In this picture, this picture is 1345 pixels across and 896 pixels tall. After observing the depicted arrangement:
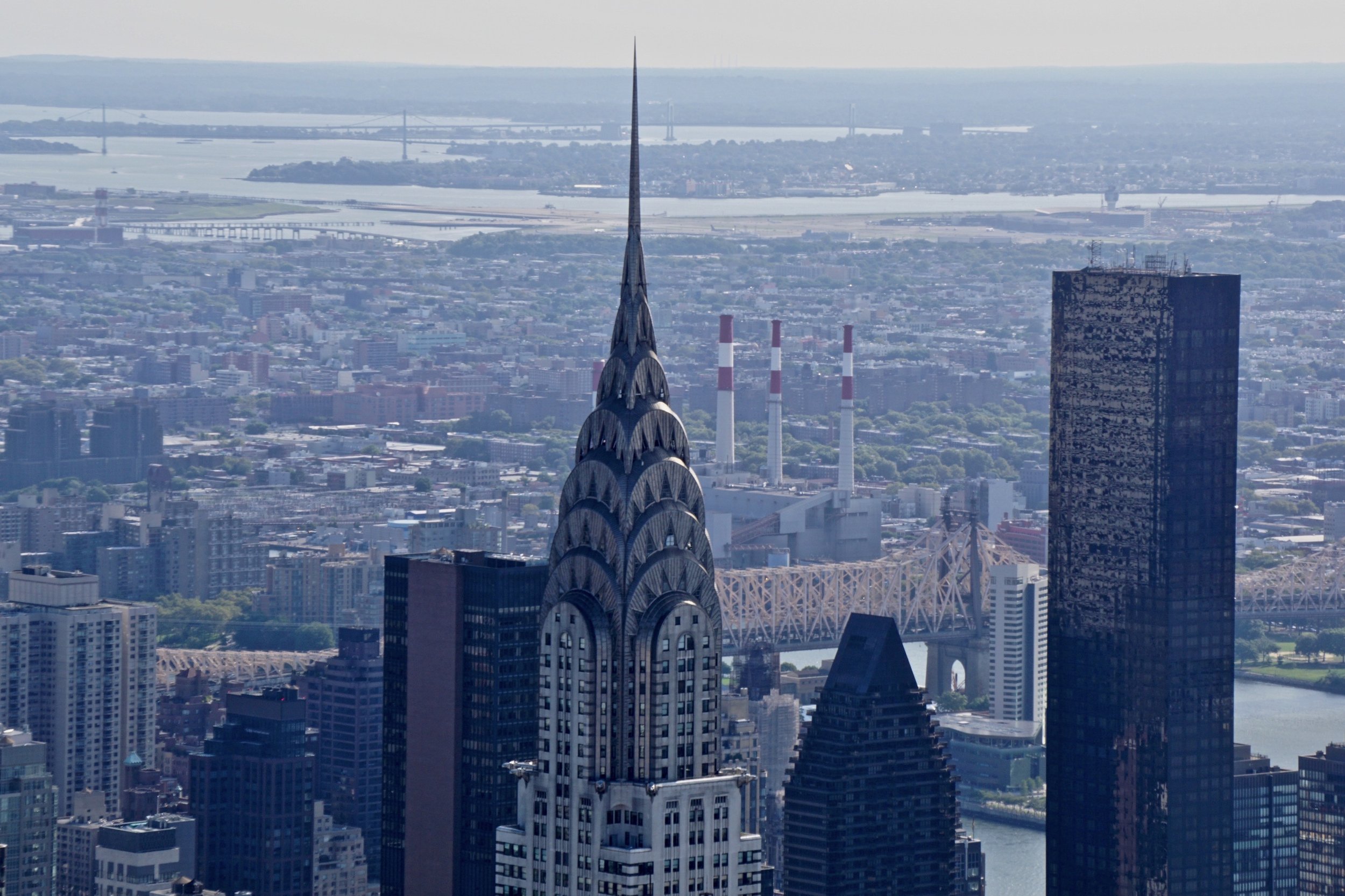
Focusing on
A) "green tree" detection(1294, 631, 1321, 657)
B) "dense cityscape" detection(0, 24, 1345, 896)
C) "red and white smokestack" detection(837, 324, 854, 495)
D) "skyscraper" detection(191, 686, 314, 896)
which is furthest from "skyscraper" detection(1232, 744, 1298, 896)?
"red and white smokestack" detection(837, 324, 854, 495)

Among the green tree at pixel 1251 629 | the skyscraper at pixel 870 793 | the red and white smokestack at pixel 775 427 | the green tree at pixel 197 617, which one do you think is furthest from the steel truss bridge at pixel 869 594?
the skyscraper at pixel 870 793


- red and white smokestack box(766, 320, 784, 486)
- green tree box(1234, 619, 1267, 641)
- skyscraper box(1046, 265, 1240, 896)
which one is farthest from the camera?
red and white smokestack box(766, 320, 784, 486)

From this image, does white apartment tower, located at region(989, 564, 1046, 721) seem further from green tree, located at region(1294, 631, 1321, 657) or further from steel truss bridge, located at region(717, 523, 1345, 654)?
green tree, located at region(1294, 631, 1321, 657)

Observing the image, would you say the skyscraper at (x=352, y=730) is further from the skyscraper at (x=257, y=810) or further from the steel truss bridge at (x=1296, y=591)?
the steel truss bridge at (x=1296, y=591)

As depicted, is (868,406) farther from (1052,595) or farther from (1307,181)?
(1052,595)

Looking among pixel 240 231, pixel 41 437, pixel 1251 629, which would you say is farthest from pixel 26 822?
pixel 240 231

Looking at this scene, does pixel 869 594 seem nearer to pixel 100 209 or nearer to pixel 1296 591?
pixel 1296 591
